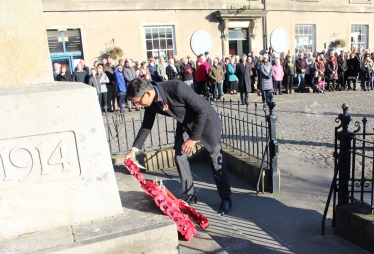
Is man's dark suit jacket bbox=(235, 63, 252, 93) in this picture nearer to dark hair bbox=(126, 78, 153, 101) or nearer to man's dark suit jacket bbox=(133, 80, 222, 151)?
man's dark suit jacket bbox=(133, 80, 222, 151)

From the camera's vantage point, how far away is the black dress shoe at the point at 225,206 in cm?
403

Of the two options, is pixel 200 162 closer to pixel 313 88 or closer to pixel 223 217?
pixel 223 217

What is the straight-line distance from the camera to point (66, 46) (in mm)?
15602

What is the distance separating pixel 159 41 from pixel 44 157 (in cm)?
1552

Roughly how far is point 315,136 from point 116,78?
747 cm

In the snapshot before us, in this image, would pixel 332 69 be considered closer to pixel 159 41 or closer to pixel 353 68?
pixel 353 68

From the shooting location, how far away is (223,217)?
154 inches

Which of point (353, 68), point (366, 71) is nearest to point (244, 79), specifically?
point (353, 68)

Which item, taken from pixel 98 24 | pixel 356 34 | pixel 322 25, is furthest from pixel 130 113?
pixel 356 34

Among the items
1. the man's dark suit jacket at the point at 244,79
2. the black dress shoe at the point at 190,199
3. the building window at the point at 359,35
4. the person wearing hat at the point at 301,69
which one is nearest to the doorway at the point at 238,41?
the person wearing hat at the point at 301,69

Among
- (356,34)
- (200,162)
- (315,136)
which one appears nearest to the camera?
(200,162)

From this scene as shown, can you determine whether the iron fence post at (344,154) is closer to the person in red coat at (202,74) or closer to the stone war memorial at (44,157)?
the stone war memorial at (44,157)

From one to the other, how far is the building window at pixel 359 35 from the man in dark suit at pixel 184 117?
73.1ft

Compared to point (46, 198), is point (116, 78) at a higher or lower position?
higher
